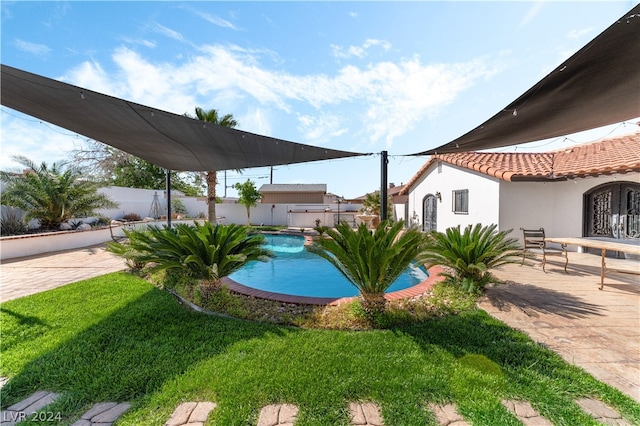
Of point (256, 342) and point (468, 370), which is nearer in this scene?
point (468, 370)

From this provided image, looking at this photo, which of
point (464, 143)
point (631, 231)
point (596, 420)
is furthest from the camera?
point (631, 231)

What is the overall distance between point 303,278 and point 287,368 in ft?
20.3

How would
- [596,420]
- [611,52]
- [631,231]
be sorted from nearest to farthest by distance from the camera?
[596,420] → [611,52] → [631,231]

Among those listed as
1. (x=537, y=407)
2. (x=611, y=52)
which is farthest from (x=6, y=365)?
(x=611, y=52)

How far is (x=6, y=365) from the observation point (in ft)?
10.2

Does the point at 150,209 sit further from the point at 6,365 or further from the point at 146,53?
the point at 6,365

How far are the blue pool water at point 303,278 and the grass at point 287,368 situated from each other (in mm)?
3614

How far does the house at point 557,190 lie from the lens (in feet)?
26.4

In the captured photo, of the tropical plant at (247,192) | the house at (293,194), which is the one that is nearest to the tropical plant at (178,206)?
the tropical plant at (247,192)

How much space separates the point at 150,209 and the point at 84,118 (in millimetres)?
18353

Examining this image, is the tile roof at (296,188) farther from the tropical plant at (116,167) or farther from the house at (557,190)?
the house at (557,190)

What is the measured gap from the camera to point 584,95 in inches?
147

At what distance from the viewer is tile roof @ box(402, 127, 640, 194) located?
7.79 metres

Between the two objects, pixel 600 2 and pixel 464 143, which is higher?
pixel 600 2
